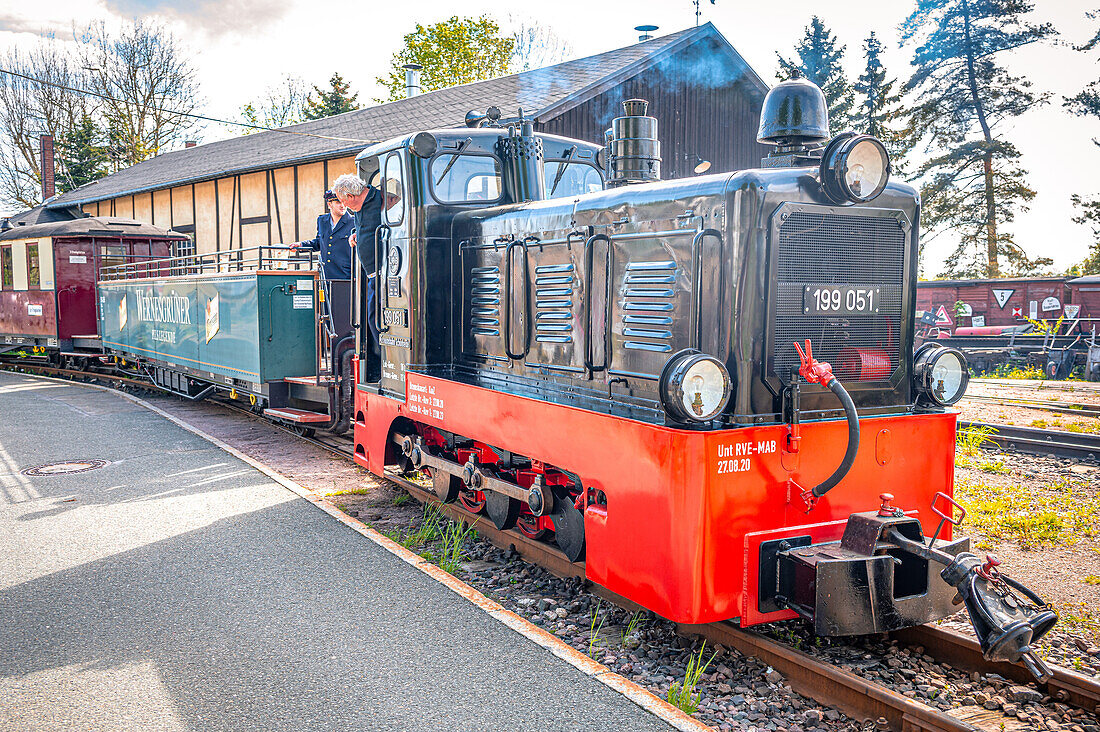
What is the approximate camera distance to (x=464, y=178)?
6.16m

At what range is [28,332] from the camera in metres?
18.7

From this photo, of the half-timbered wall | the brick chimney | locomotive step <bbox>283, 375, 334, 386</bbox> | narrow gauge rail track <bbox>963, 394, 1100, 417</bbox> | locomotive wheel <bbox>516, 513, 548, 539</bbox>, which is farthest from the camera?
the brick chimney

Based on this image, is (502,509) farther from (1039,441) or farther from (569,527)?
(1039,441)

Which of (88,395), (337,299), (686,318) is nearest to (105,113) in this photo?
(88,395)

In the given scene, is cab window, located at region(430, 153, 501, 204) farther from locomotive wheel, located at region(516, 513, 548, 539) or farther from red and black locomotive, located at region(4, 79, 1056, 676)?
locomotive wheel, located at region(516, 513, 548, 539)

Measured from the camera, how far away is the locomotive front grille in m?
3.94

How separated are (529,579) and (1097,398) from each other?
13148mm

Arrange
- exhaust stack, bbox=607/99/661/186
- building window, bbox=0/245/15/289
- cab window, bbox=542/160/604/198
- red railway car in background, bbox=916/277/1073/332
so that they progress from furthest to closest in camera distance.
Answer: red railway car in background, bbox=916/277/1073/332 < building window, bbox=0/245/15/289 < cab window, bbox=542/160/604/198 < exhaust stack, bbox=607/99/661/186

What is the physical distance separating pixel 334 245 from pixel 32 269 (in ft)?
43.9

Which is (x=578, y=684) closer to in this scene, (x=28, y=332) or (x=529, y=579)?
(x=529, y=579)

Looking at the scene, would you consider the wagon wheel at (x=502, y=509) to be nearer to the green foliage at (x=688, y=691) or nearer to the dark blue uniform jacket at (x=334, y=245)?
the green foliage at (x=688, y=691)

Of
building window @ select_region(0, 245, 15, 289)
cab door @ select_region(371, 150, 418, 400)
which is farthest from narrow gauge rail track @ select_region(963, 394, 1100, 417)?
building window @ select_region(0, 245, 15, 289)

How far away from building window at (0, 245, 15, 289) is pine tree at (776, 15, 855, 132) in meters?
25.5

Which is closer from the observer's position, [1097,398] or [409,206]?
[409,206]
